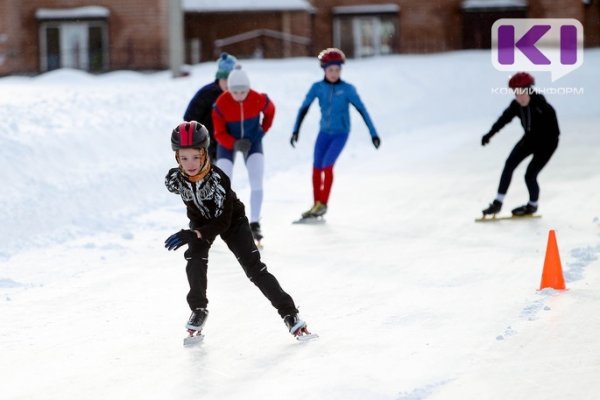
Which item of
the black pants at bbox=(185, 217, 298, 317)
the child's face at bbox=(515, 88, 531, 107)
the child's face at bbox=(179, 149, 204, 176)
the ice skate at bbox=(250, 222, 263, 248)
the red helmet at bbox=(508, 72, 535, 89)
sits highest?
the red helmet at bbox=(508, 72, 535, 89)

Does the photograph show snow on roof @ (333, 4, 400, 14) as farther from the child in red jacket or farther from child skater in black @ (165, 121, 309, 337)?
child skater in black @ (165, 121, 309, 337)

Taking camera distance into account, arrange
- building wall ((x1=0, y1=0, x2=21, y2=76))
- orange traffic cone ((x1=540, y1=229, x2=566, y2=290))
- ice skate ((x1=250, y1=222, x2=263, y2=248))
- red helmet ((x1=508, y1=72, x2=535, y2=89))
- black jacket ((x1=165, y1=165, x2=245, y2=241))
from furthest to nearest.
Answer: building wall ((x1=0, y1=0, x2=21, y2=76)) → red helmet ((x1=508, y1=72, x2=535, y2=89)) → ice skate ((x1=250, y1=222, x2=263, y2=248)) → orange traffic cone ((x1=540, y1=229, x2=566, y2=290)) → black jacket ((x1=165, y1=165, x2=245, y2=241))

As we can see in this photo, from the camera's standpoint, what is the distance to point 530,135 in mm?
11422

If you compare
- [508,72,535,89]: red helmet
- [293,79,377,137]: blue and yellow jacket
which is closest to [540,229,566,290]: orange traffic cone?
[508,72,535,89]: red helmet

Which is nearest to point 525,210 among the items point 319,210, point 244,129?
point 319,210

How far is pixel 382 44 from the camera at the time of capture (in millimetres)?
41438

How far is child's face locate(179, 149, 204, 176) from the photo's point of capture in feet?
20.4

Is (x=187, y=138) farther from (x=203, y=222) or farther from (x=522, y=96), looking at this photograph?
(x=522, y=96)

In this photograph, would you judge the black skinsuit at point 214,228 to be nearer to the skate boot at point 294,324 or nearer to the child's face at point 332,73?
the skate boot at point 294,324

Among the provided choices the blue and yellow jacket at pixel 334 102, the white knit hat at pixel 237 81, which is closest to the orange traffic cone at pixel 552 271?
the white knit hat at pixel 237 81

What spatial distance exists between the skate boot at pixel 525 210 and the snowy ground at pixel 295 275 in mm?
206

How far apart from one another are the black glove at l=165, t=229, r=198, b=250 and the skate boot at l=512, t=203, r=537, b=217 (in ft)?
19.4

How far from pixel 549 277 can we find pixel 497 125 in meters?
3.88

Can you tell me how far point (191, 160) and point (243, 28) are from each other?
110 ft
